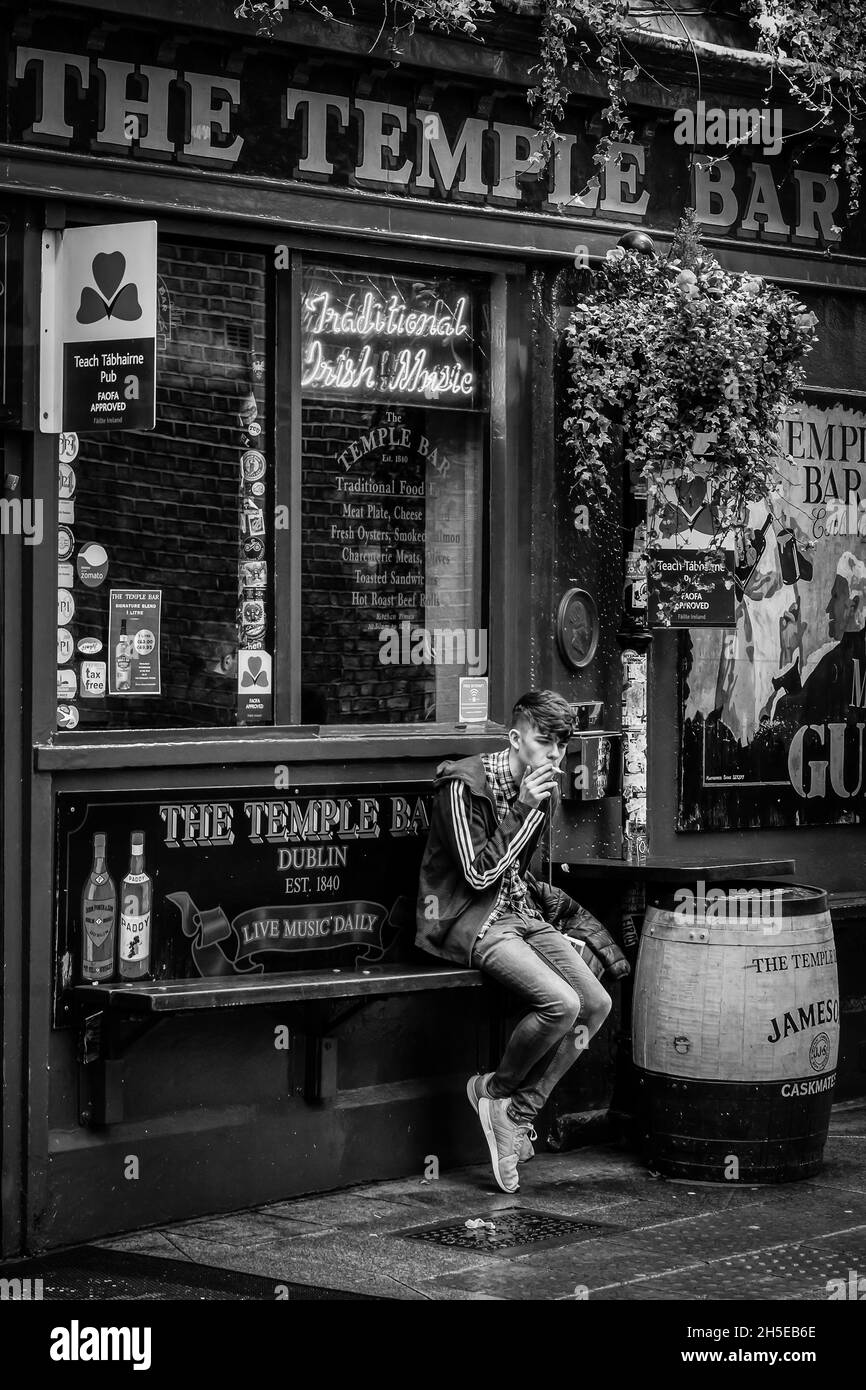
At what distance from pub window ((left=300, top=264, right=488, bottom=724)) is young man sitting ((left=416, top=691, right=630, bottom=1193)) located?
66 centimetres

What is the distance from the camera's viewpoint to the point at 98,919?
266 inches

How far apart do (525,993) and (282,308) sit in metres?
2.61

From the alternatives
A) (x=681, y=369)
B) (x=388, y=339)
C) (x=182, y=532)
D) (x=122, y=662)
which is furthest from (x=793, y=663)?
(x=122, y=662)

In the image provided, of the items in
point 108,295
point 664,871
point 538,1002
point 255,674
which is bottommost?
point 538,1002

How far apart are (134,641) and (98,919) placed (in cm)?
96

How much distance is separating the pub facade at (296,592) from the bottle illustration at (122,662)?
31mm

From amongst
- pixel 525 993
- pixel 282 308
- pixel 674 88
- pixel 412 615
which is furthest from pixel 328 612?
pixel 674 88

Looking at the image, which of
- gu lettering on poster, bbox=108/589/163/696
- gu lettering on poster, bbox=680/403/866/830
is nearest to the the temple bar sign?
gu lettering on poster, bbox=108/589/163/696

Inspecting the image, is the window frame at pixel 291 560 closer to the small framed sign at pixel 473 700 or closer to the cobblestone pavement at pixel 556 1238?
the small framed sign at pixel 473 700

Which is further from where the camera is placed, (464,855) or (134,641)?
(464,855)

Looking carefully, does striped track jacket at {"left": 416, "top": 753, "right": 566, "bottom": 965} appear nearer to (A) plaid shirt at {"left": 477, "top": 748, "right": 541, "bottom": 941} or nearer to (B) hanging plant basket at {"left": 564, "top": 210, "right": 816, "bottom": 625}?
(A) plaid shirt at {"left": 477, "top": 748, "right": 541, "bottom": 941}

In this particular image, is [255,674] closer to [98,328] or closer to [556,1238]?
[98,328]
